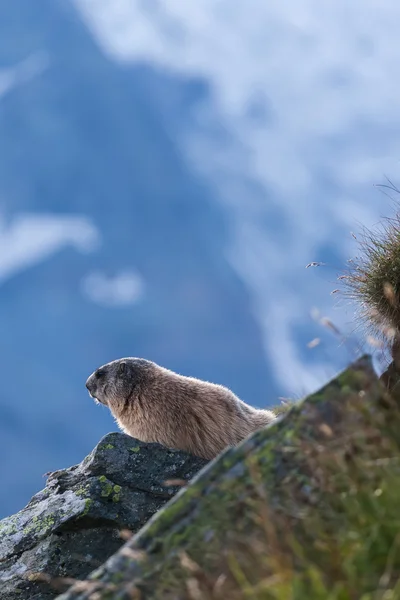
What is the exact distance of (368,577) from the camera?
350 centimetres

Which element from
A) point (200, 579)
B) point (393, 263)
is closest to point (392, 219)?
point (393, 263)

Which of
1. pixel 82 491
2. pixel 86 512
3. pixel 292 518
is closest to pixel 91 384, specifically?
pixel 82 491

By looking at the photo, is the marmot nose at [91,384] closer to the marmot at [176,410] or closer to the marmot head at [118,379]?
the marmot head at [118,379]

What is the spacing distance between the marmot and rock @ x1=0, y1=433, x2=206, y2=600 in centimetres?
85

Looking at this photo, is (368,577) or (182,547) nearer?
(368,577)

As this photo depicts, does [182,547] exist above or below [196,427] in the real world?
below

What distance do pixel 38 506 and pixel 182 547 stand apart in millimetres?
7599

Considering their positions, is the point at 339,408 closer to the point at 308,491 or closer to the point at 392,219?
the point at 308,491

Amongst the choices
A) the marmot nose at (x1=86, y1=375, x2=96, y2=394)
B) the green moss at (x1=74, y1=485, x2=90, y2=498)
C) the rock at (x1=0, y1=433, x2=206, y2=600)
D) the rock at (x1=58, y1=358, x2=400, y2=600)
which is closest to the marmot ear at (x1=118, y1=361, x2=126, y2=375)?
the marmot nose at (x1=86, y1=375, x2=96, y2=394)

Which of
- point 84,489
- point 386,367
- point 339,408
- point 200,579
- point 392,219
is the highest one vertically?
point 392,219

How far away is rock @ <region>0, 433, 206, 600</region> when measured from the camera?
10312 millimetres

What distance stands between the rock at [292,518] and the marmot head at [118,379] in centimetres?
908

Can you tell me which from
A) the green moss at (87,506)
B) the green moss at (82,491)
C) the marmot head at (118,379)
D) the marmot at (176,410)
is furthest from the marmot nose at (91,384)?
the green moss at (87,506)

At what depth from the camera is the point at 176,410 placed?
12.8m
